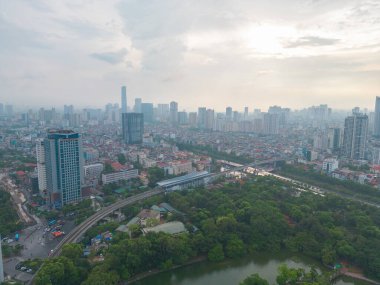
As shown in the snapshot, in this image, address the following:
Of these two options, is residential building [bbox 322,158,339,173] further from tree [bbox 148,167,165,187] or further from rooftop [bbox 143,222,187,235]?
rooftop [bbox 143,222,187,235]

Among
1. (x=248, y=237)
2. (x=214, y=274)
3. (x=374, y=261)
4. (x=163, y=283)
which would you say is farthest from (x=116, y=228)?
(x=374, y=261)

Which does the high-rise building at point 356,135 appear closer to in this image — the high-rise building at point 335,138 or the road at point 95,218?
the high-rise building at point 335,138

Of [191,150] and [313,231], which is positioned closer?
[313,231]

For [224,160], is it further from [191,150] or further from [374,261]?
[374,261]

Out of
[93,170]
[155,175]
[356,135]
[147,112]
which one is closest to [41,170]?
[93,170]

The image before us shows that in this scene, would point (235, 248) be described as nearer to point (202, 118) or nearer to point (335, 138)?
point (335, 138)

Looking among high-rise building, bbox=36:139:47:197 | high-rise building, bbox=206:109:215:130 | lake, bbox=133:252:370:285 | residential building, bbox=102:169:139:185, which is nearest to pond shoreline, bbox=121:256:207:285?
lake, bbox=133:252:370:285

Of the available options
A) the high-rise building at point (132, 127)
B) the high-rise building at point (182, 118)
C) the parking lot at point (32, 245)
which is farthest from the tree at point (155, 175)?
the high-rise building at point (182, 118)
